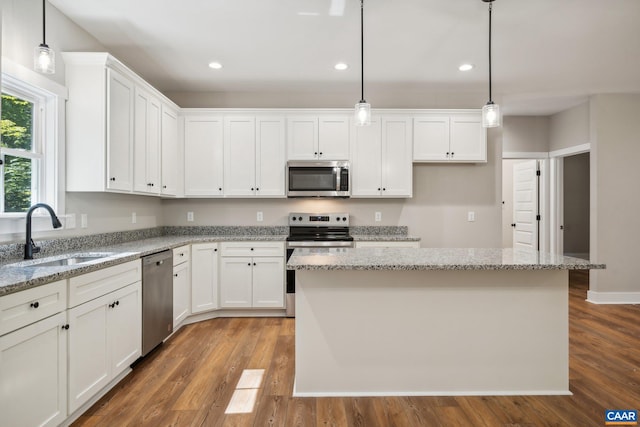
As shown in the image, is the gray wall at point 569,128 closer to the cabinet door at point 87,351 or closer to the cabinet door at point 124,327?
the cabinet door at point 124,327

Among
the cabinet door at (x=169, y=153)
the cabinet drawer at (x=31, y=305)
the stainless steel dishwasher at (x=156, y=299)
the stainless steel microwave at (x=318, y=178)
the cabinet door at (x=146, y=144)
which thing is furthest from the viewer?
the stainless steel microwave at (x=318, y=178)

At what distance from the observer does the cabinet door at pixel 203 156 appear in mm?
4039

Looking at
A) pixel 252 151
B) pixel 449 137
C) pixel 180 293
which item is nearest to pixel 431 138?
pixel 449 137

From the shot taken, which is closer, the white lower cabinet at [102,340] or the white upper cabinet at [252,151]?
the white lower cabinet at [102,340]

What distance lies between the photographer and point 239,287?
3840mm

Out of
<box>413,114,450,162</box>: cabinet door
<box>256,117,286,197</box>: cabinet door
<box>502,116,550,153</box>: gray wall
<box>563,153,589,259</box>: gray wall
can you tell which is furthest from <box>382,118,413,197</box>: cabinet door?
<box>563,153,589,259</box>: gray wall

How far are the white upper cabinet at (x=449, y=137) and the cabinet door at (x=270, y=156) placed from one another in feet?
5.24

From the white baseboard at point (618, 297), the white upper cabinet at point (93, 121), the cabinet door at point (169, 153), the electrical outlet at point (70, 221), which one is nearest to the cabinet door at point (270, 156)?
the cabinet door at point (169, 153)

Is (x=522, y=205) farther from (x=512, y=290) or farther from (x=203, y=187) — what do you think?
(x=203, y=187)

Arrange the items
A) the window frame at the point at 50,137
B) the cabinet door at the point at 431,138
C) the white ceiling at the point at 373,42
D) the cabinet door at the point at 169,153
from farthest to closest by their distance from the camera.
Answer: the cabinet door at the point at 431,138
the cabinet door at the point at 169,153
the white ceiling at the point at 373,42
the window frame at the point at 50,137

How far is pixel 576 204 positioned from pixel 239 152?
6582 mm

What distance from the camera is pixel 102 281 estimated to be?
2.13m

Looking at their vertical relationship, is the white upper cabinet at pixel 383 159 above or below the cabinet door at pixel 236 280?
above

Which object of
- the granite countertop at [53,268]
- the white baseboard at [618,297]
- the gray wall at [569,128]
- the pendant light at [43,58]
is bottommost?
the white baseboard at [618,297]
